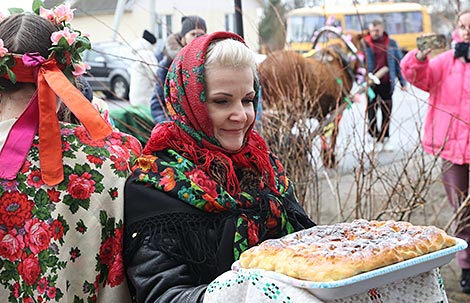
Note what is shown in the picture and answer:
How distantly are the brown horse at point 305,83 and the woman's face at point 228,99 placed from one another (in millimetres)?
2333

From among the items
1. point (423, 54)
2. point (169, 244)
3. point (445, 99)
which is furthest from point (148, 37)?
point (169, 244)

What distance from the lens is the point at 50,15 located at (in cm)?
231

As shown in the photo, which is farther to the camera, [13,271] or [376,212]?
[376,212]

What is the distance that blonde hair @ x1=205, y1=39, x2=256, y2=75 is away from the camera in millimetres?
2178

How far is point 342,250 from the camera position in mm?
1769

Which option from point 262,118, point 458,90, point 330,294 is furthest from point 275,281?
point 458,90

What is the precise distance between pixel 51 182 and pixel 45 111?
199 mm

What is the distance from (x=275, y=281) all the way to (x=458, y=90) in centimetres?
373

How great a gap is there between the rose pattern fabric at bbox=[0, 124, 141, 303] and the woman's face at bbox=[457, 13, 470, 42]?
3.25m

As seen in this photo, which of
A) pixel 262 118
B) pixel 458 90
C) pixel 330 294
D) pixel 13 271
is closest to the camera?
pixel 330 294

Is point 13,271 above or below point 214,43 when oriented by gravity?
below

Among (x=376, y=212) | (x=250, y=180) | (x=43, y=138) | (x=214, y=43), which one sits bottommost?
(x=376, y=212)

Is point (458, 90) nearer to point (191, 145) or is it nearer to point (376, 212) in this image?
point (376, 212)

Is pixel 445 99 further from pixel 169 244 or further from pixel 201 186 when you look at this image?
pixel 169 244
